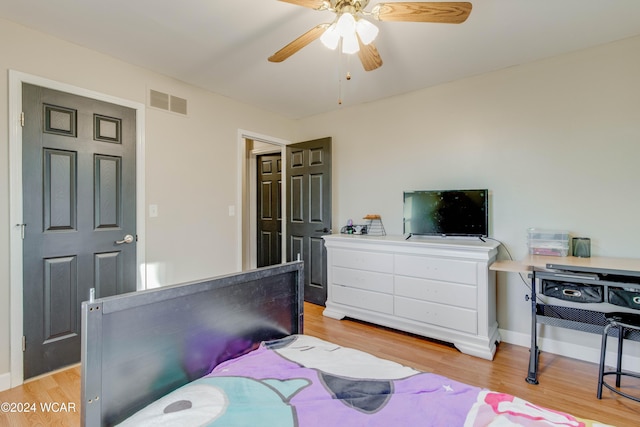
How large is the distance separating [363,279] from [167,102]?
2.69 meters

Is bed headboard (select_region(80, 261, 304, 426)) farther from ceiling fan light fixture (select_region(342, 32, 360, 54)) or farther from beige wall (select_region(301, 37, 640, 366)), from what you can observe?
beige wall (select_region(301, 37, 640, 366))

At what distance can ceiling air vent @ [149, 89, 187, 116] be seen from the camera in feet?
9.21

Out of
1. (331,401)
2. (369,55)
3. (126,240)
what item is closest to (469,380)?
(331,401)

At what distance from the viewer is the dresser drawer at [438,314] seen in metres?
2.58

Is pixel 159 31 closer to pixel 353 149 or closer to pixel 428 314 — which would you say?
pixel 353 149

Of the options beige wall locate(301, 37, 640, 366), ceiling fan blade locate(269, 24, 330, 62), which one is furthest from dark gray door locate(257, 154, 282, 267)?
ceiling fan blade locate(269, 24, 330, 62)

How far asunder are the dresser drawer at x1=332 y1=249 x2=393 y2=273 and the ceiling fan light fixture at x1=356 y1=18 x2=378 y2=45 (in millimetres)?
2012

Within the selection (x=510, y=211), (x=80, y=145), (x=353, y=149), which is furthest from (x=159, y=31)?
(x=510, y=211)

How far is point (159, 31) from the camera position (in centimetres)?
219

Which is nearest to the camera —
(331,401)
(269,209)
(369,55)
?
(331,401)

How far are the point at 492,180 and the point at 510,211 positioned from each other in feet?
1.10

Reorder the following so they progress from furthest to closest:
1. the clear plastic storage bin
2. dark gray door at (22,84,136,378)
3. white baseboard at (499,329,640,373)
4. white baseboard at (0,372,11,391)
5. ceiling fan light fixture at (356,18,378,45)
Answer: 1. the clear plastic storage bin
2. white baseboard at (499,329,640,373)
3. dark gray door at (22,84,136,378)
4. white baseboard at (0,372,11,391)
5. ceiling fan light fixture at (356,18,378,45)

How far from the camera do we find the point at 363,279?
3213mm

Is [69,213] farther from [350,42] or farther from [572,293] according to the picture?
[572,293]
